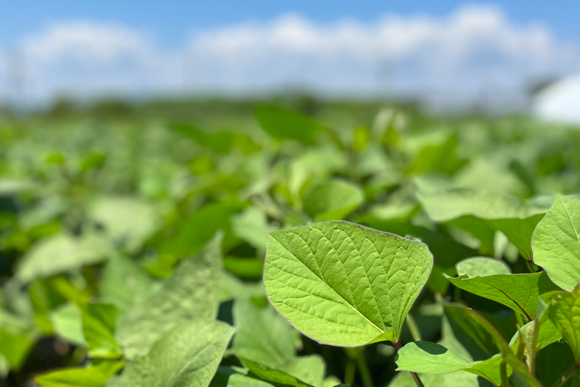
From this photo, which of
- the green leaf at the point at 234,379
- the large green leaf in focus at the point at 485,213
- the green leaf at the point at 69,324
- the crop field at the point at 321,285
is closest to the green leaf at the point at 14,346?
the crop field at the point at 321,285

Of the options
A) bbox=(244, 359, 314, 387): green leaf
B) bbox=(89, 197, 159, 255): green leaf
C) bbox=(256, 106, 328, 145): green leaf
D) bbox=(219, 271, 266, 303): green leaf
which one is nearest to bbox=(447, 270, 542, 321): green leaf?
bbox=(244, 359, 314, 387): green leaf

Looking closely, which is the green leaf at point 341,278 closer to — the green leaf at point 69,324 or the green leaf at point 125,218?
the green leaf at point 69,324

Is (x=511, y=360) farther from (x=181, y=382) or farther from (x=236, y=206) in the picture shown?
(x=236, y=206)

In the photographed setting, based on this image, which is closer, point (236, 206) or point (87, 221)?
point (236, 206)

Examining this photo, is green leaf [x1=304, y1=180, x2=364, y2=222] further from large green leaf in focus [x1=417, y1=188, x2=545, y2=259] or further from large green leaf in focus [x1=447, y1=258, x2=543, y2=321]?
large green leaf in focus [x1=447, y1=258, x2=543, y2=321]

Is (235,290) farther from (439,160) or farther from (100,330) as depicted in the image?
(439,160)

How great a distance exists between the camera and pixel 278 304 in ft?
1.11

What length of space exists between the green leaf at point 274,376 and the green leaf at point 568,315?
18 cm

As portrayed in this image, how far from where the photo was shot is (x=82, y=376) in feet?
1.49

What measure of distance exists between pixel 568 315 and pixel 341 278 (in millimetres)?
146

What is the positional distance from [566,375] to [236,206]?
0.44m

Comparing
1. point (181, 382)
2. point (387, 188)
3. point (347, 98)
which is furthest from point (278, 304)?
point (347, 98)

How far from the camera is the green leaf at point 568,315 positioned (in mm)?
280

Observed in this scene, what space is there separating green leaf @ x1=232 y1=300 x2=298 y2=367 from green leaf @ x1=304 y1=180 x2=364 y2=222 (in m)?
0.12
